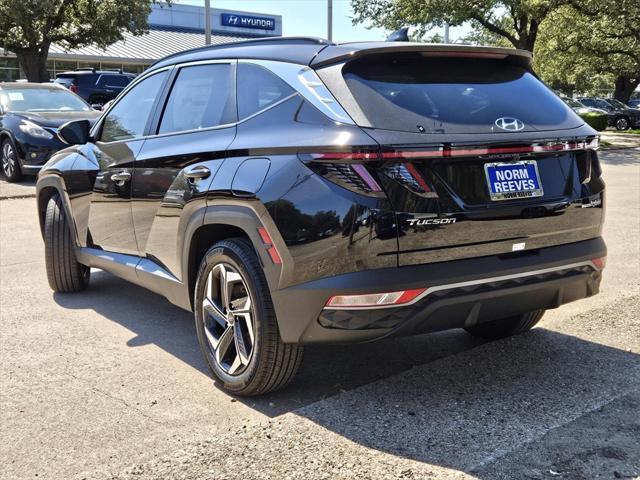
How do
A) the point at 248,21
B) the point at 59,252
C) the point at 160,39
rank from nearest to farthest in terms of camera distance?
the point at 59,252 → the point at 160,39 → the point at 248,21

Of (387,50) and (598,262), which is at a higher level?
(387,50)

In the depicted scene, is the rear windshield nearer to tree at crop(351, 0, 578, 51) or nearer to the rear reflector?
the rear reflector

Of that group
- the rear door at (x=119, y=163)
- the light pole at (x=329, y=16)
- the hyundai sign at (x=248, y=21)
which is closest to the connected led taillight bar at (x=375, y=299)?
the rear door at (x=119, y=163)

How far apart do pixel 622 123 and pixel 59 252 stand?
3706 cm

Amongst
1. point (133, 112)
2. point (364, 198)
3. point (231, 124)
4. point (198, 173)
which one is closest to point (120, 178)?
point (133, 112)

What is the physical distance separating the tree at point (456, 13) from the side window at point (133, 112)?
19628 millimetres

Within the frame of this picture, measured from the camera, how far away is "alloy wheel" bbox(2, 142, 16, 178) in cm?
1295

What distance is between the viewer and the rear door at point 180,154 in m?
3.88

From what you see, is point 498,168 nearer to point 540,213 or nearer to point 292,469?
point 540,213

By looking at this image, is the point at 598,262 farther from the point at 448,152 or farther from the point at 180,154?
the point at 180,154

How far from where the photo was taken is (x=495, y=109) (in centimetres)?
358

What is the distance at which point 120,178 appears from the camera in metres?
4.78

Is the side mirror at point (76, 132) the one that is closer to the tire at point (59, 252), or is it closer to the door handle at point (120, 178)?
Result: the tire at point (59, 252)

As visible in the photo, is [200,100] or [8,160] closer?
[200,100]
